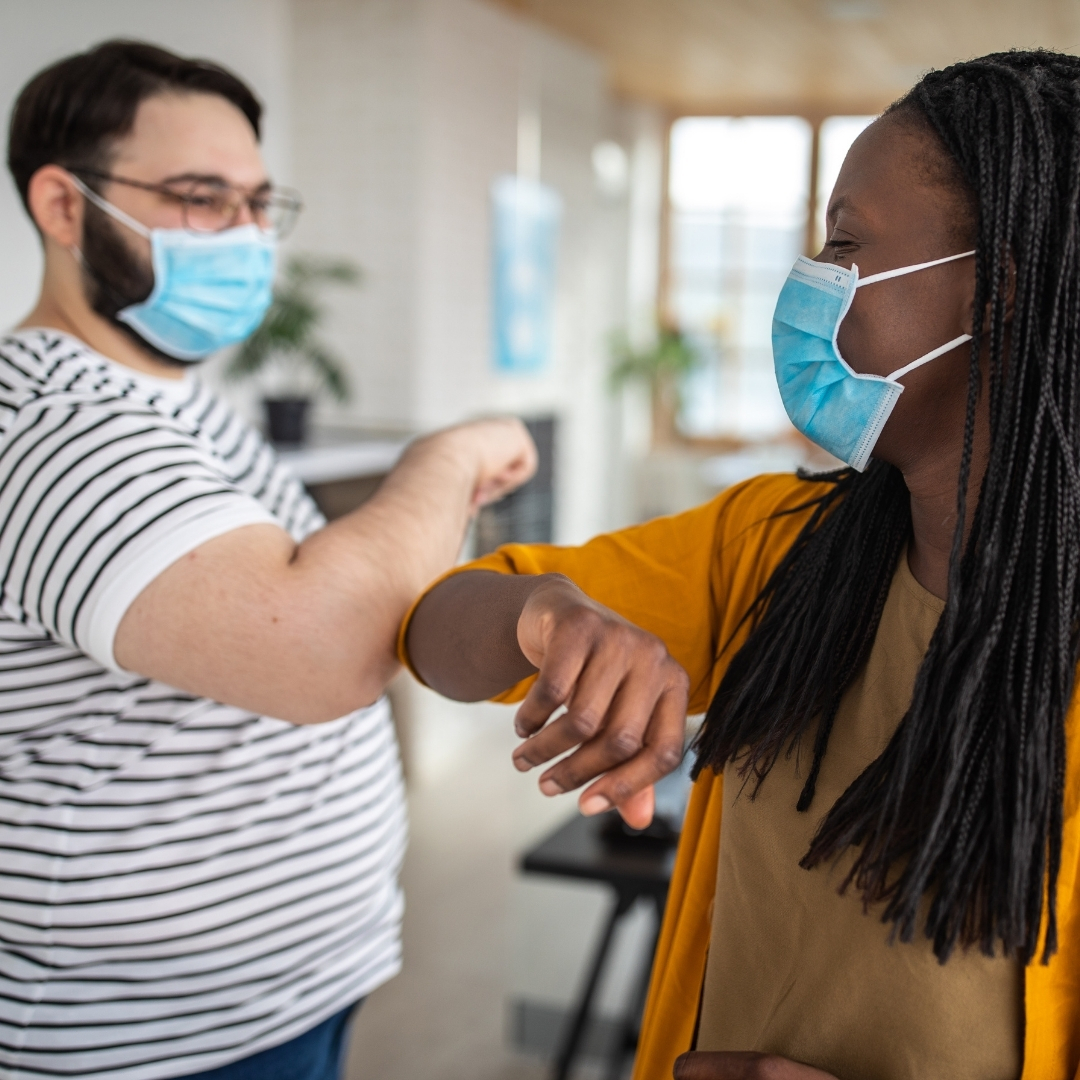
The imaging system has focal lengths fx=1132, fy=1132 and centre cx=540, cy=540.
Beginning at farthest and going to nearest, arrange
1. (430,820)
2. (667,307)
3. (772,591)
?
(430,820)
(667,307)
(772,591)

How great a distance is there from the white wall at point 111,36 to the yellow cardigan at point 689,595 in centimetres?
240

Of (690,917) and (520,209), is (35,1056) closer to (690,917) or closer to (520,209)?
(690,917)

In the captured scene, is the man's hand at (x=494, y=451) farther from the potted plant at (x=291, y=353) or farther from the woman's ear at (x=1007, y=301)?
the potted plant at (x=291, y=353)

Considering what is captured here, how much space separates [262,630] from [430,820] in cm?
346

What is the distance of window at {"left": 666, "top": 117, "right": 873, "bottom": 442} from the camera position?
253cm

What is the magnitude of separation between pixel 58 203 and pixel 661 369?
1.82 m

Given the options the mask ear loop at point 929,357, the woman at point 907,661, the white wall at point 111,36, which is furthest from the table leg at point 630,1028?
the white wall at point 111,36

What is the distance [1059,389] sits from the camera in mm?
749

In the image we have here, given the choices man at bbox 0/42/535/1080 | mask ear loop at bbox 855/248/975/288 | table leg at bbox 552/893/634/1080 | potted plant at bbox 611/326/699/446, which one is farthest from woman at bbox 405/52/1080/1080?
potted plant at bbox 611/326/699/446

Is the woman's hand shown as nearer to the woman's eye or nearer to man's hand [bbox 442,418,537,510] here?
the woman's eye

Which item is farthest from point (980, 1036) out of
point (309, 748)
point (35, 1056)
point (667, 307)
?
point (667, 307)

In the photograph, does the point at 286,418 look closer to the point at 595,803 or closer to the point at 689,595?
the point at 689,595

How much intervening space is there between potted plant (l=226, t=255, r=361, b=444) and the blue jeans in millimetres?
2742

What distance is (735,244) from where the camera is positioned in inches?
105
